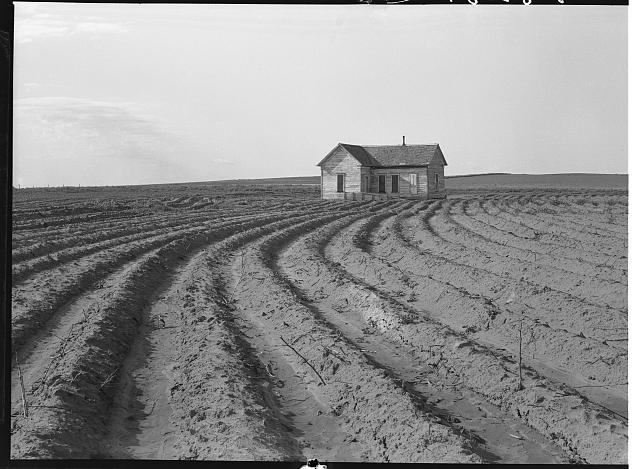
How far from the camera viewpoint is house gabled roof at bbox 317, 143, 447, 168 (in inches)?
268

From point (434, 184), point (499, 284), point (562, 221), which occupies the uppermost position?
point (434, 184)

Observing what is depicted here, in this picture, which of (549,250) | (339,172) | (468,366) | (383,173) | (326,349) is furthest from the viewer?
(339,172)

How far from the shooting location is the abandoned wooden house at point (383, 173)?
751 centimetres

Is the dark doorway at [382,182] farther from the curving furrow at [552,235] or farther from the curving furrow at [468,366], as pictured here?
the curving furrow at [552,235]

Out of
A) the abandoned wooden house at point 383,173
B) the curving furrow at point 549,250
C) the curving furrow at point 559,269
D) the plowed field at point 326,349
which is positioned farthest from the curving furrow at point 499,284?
the abandoned wooden house at point 383,173

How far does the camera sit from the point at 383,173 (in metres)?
8.71

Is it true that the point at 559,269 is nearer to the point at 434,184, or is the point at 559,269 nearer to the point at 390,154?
the point at 434,184

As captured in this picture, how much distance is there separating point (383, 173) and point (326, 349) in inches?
175

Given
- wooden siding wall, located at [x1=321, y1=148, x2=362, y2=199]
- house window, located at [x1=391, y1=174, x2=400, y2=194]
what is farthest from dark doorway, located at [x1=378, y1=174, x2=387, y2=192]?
wooden siding wall, located at [x1=321, y1=148, x2=362, y2=199]

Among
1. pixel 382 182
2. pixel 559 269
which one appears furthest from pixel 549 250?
pixel 382 182

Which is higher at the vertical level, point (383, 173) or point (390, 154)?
point (390, 154)

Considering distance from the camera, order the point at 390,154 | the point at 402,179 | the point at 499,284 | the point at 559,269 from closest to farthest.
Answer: the point at 499,284
the point at 559,269
the point at 390,154
the point at 402,179

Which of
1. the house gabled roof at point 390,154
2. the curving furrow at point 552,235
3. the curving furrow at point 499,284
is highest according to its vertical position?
the house gabled roof at point 390,154

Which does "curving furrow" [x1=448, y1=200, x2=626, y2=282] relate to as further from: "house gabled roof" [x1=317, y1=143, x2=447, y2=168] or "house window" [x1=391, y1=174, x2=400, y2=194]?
"house gabled roof" [x1=317, y1=143, x2=447, y2=168]
